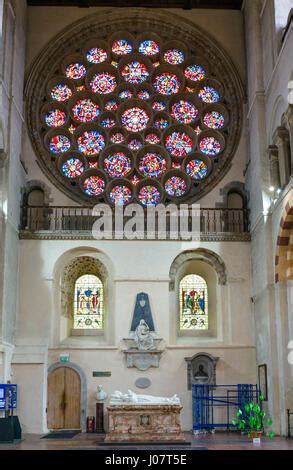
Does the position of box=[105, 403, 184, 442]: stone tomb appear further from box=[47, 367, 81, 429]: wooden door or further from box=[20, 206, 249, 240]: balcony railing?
box=[20, 206, 249, 240]: balcony railing

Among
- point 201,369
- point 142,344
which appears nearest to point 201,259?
point 142,344

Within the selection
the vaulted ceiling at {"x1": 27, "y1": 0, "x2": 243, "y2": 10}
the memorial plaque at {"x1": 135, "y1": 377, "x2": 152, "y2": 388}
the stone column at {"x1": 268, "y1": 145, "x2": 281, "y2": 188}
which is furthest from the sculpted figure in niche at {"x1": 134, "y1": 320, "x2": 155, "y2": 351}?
the vaulted ceiling at {"x1": 27, "y1": 0, "x2": 243, "y2": 10}

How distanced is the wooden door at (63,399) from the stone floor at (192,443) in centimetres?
167

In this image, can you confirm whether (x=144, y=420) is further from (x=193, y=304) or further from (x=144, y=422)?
(x=193, y=304)

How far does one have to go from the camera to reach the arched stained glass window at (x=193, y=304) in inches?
871

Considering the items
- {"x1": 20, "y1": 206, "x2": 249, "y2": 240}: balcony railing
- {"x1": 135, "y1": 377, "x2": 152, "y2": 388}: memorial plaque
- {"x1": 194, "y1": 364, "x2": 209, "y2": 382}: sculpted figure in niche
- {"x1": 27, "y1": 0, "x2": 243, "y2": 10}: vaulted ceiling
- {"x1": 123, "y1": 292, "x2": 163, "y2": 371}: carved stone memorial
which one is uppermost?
{"x1": 27, "y1": 0, "x2": 243, "y2": 10}: vaulted ceiling

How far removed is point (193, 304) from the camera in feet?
72.9

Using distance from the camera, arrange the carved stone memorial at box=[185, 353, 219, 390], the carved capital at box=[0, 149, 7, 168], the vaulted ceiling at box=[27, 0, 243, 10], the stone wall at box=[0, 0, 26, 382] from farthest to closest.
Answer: the vaulted ceiling at box=[27, 0, 243, 10], the carved stone memorial at box=[185, 353, 219, 390], the carved capital at box=[0, 149, 7, 168], the stone wall at box=[0, 0, 26, 382]

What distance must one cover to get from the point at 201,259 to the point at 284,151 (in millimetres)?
4674

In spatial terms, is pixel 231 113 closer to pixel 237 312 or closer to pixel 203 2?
pixel 203 2

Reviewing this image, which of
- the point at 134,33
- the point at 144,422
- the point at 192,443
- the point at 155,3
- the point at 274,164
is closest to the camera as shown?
the point at 192,443

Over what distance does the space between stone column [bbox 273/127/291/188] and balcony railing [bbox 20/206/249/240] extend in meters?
3.42

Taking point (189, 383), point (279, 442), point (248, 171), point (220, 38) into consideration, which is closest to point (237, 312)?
point (189, 383)

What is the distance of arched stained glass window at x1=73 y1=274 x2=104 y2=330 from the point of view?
72.8 ft
